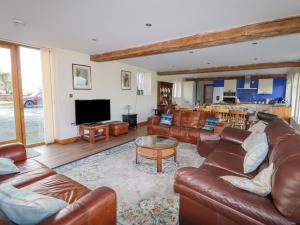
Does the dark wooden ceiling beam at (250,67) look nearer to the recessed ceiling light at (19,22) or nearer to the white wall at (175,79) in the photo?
the white wall at (175,79)

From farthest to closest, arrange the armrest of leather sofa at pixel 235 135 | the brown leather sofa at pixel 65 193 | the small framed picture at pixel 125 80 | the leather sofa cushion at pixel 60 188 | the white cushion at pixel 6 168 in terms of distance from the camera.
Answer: the small framed picture at pixel 125 80, the armrest of leather sofa at pixel 235 135, the white cushion at pixel 6 168, the leather sofa cushion at pixel 60 188, the brown leather sofa at pixel 65 193

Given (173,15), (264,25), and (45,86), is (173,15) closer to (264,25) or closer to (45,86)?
(264,25)

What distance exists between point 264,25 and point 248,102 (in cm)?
794

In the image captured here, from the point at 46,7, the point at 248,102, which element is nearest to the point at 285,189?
the point at 46,7

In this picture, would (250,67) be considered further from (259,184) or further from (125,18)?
(259,184)

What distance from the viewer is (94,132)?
4.73 m

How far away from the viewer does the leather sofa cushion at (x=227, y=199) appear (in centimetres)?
120

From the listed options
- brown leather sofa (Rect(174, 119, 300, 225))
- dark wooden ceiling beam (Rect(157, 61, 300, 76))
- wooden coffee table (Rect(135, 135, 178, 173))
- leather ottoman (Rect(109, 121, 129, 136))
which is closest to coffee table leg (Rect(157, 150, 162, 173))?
wooden coffee table (Rect(135, 135, 178, 173))

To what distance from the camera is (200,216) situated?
1527 millimetres

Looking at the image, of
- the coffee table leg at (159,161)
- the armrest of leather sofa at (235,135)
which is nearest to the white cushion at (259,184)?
the coffee table leg at (159,161)

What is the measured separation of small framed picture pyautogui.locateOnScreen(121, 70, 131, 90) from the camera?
630cm

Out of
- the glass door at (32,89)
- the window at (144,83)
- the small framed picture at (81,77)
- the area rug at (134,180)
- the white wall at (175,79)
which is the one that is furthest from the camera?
the white wall at (175,79)

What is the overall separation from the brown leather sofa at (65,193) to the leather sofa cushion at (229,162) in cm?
138

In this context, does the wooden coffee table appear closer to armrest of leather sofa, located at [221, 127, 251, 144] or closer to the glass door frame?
armrest of leather sofa, located at [221, 127, 251, 144]
